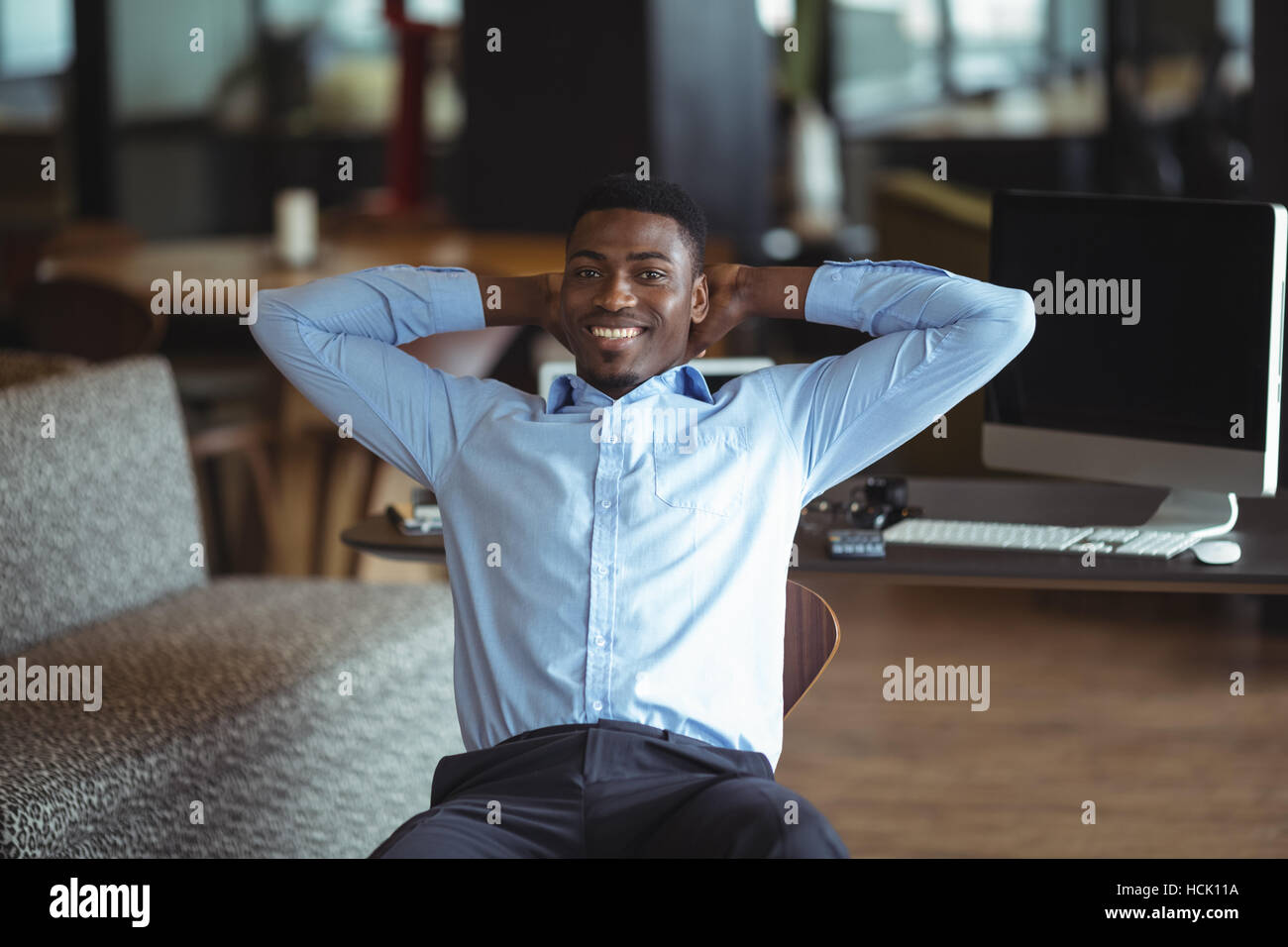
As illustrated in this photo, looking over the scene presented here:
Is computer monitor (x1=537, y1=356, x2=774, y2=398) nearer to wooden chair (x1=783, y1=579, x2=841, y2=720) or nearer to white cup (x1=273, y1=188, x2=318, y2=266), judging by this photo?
wooden chair (x1=783, y1=579, x2=841, y2=720)

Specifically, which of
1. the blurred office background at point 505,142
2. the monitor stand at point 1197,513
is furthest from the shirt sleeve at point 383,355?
the blurred office background at point 505,142

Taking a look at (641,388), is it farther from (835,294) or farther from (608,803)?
(608,803)

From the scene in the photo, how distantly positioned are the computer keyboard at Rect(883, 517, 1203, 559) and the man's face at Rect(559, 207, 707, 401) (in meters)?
0.66

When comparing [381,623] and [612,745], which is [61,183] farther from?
[612,745]

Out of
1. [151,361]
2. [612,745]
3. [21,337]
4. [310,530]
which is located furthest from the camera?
[21,337]

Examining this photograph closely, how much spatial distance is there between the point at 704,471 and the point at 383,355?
1.53 feet

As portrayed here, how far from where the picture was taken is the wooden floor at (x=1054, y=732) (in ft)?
9.86

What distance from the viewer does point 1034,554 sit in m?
2.21

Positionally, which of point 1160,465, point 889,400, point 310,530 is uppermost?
point 889,400

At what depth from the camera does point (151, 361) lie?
3.04 metres

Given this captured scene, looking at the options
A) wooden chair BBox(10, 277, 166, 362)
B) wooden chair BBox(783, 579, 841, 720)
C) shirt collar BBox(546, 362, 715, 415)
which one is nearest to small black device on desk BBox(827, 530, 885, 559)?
wooden chair BBox(783, 579, 841, 720)

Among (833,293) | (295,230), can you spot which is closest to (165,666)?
(833,293)

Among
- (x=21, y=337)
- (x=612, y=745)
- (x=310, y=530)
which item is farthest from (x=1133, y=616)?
(x=21, y=337)

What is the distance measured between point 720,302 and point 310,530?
2.59 meters
